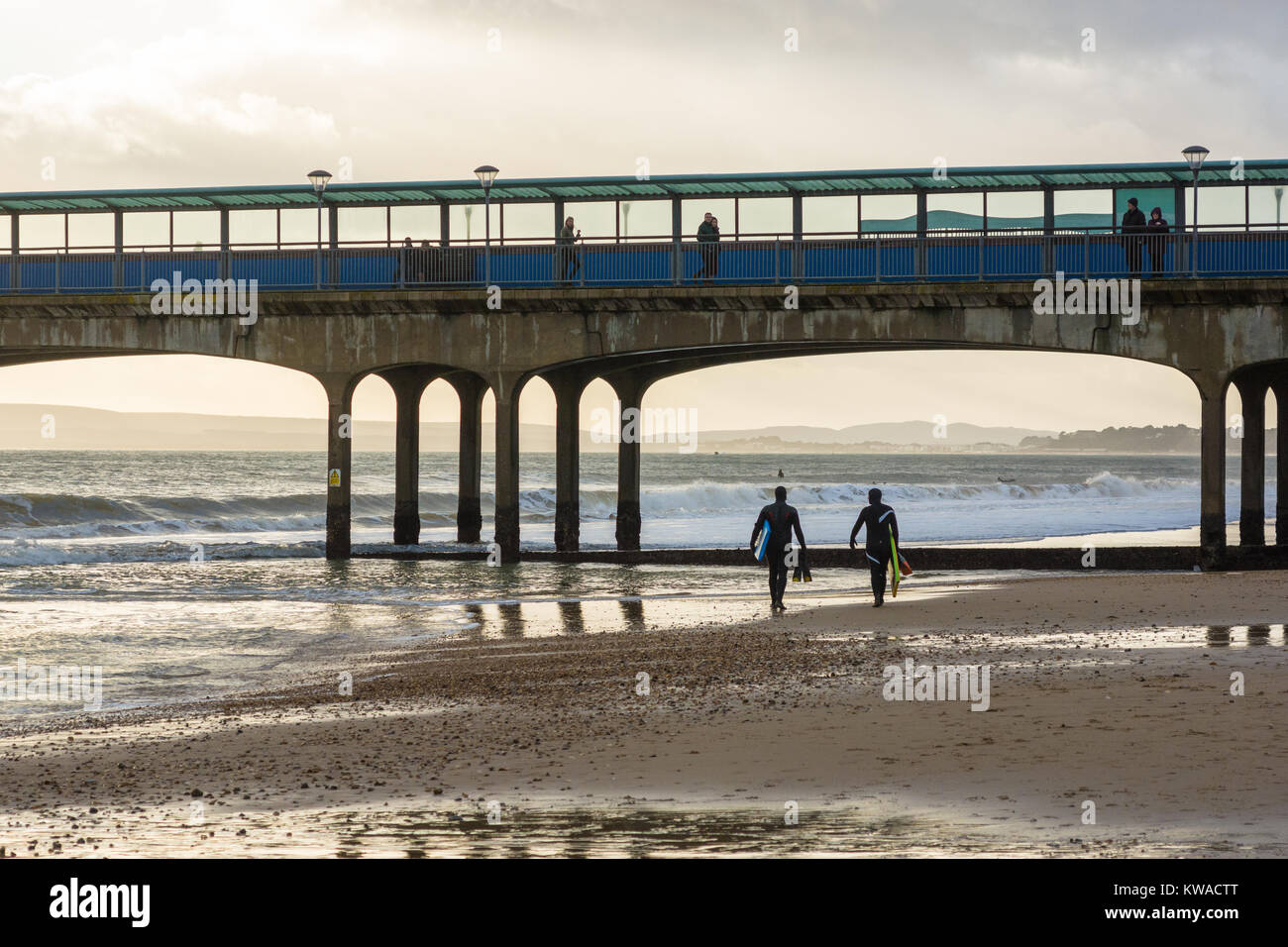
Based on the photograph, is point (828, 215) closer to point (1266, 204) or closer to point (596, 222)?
point (596, 222)

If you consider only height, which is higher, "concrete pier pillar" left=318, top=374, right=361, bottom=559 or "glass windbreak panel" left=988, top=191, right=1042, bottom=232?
"glass windbreak panel" left=988, top=191, right=1042, bottom=232

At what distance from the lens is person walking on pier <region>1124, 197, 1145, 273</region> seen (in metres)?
27.7

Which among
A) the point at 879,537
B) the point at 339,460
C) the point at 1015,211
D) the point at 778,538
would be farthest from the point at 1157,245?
the point at 339,460

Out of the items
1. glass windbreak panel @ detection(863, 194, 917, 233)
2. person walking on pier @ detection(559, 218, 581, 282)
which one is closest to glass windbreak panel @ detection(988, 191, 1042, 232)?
glass windbreak panel @ detection(863, 194, 917, 233)

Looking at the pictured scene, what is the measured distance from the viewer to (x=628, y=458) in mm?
35062

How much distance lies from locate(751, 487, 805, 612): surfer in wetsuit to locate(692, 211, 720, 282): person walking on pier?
11057 mm

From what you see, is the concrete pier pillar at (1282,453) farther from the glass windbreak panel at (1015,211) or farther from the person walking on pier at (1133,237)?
the glass windbreak panel at (1015,211)

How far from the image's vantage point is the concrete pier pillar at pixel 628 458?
114ft

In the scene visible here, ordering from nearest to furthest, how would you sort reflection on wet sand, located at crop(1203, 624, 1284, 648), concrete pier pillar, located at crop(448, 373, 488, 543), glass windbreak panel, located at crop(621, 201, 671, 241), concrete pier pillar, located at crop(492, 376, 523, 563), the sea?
reflection on wet sand, located at crop(1203, 624, 1284, 648), the sea, glass windbreak panel, located at crop(621, 201, 671, 241), concrete pier pillar, located at crop(492, 376, 523, 563), concrete pier pillar, located at crop(448, 373, 488, 543)

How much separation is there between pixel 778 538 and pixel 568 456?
1551 cm

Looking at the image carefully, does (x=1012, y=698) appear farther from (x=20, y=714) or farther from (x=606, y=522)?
(x=606, y=522)

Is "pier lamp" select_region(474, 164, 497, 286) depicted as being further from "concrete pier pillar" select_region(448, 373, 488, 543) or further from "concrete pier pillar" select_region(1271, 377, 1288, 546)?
"concrete pier pillar" select_region(1271, 377, 1288, 546)

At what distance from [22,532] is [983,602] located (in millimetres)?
38228

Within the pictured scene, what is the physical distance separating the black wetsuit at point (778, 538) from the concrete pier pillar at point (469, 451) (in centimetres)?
1770
